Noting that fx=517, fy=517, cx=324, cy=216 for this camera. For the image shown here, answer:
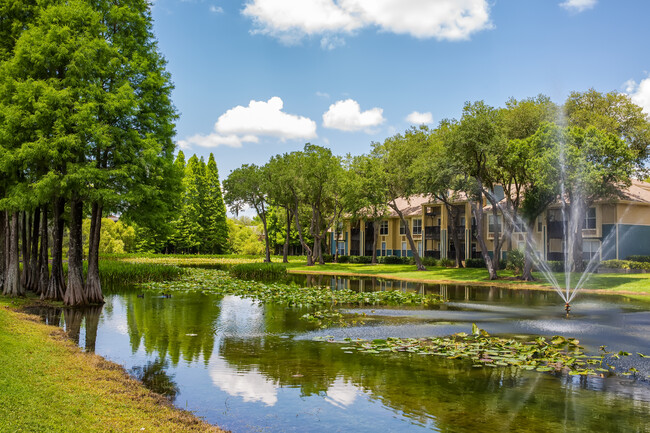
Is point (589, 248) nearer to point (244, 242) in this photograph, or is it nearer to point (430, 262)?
point (430, 262)

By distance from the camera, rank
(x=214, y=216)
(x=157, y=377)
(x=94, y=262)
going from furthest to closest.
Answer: (x=214, y=216), (x=94, y=262), (x=157, y=377)

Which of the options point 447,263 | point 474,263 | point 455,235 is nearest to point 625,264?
point 474,263

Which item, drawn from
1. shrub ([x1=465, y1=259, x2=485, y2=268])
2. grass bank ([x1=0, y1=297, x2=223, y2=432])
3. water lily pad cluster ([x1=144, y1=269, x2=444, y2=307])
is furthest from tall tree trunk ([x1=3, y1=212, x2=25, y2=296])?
shrub ([x1=465, y1=259, x2=485, y2=268])

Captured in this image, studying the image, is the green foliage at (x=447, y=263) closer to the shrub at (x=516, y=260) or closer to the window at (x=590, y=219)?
the shrub at (x=516, y=260)

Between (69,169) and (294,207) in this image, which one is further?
(294,207)

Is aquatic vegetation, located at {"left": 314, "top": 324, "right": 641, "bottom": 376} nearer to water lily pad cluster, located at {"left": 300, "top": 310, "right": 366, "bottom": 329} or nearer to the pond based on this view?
the pond

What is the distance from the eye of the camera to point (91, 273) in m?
24.0

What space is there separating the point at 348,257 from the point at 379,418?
63417 millimetres

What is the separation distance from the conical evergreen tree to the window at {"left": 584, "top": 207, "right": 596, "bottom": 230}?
59.7m

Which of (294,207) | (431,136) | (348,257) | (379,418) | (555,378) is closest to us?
(379,418)

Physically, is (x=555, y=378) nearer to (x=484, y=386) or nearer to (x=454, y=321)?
(x=484, y=386)

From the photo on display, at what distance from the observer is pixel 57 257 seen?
23.3 m

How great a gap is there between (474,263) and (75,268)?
41.3 m

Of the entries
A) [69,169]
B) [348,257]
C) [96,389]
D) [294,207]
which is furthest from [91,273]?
[348,257]
